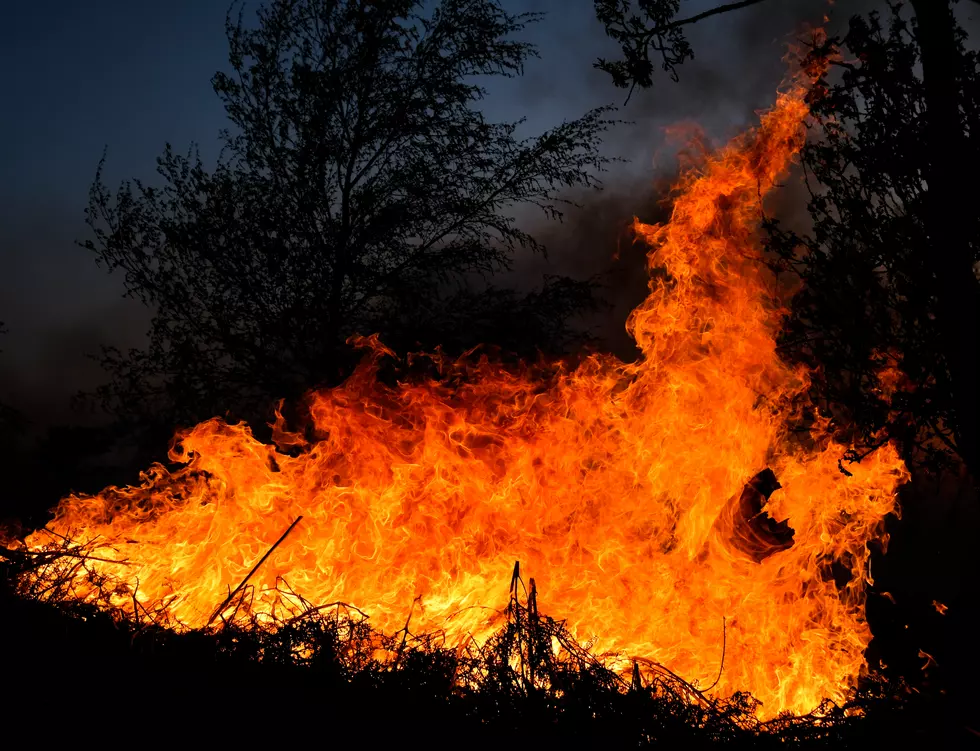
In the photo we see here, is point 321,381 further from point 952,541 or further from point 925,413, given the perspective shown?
point 952,541

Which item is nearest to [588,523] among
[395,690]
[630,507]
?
[630,507]

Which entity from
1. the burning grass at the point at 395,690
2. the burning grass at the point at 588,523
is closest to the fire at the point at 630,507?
the burning grass at the point at 588,523

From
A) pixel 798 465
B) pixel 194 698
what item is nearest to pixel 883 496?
pixel 798 465

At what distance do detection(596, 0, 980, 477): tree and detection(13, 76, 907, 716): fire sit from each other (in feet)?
1.50

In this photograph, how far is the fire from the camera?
7.84 metres

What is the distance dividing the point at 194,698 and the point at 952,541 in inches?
456

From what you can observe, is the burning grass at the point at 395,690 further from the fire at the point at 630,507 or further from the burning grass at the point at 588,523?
the fire at the point at 630,507

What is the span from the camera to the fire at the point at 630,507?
7.84 meters

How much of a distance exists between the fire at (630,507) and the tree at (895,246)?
0.46m

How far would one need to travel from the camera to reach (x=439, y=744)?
17.4ft

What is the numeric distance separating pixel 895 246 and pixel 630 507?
3.72 meters

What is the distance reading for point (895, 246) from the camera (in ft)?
24.1

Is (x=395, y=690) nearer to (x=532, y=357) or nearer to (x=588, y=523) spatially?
(x=588, y=523)

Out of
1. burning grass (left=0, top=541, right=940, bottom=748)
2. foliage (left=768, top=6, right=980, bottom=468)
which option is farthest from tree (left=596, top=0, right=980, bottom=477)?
burning grass (left=0, top=541, right=940, bottom=748)
